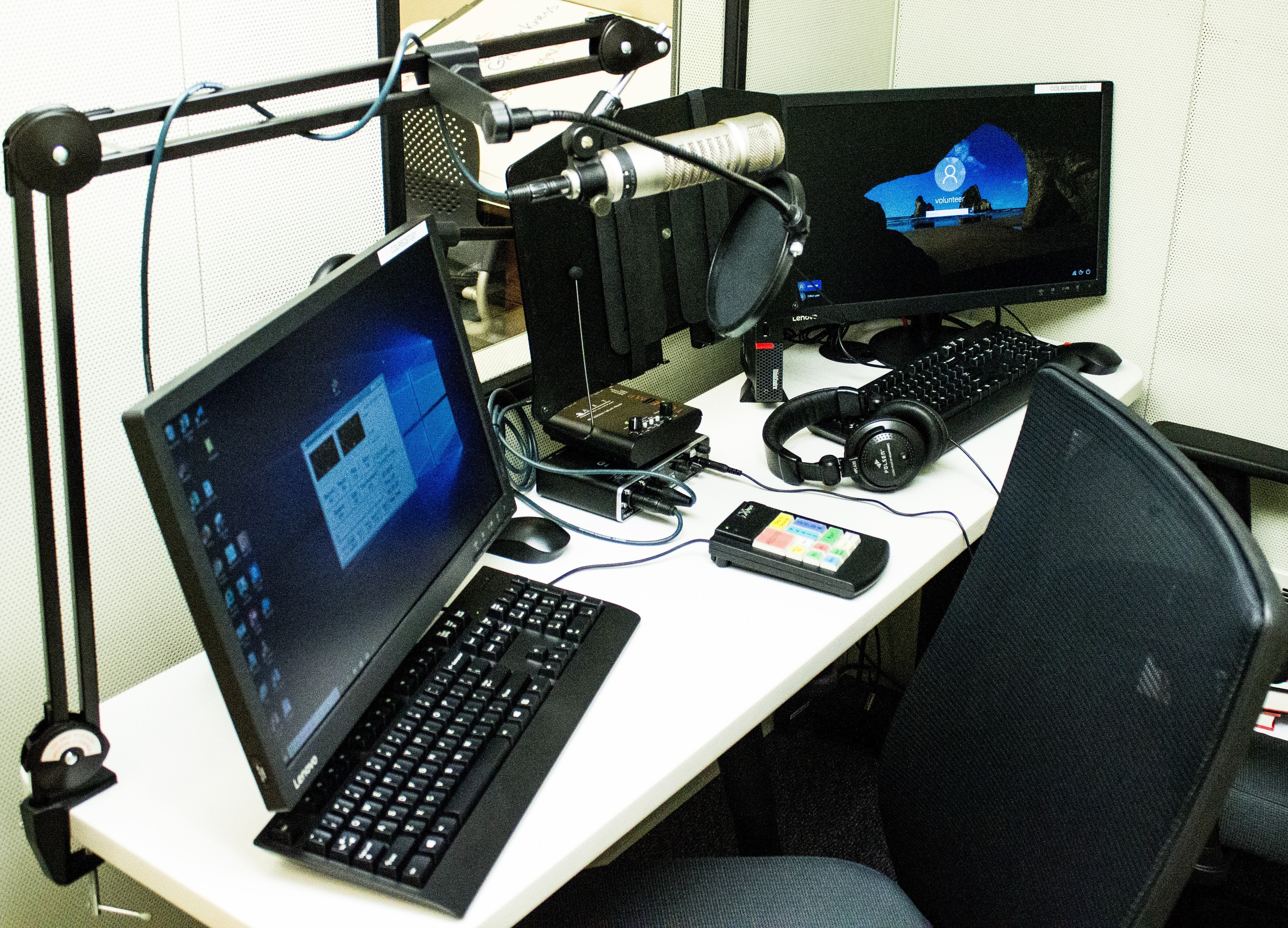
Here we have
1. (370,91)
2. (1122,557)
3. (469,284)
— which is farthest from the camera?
(469,284)

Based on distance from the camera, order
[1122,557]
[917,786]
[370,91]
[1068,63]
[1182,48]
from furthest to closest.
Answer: [1068,63] → [1182,48] → [370,91] → [917,786] → [1122,557]

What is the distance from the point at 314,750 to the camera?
0.82m

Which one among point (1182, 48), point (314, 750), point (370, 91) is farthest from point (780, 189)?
point (1182, 48)

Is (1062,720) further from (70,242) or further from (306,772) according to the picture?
(70,242)

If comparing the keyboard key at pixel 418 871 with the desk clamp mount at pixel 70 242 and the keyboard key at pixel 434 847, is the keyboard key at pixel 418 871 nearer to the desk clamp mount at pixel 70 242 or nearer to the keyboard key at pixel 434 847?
the keyboard key at pixel 434 847

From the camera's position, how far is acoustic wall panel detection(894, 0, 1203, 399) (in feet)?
5.45

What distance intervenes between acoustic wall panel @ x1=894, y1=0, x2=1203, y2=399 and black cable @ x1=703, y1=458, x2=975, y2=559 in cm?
60

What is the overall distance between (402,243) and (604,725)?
1.56ft

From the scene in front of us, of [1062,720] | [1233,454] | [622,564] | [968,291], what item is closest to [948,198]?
[968,291]

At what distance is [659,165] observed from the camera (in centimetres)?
92

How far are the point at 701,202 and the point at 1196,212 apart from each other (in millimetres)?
821

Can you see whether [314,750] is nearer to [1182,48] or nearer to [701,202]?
[701,202]

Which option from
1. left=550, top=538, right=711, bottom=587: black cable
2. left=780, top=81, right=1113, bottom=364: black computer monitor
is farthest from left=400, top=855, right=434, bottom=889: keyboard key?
left=780, top=81, right=1113, bottom=364: black computer monitor

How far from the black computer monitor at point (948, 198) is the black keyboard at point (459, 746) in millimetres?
766
